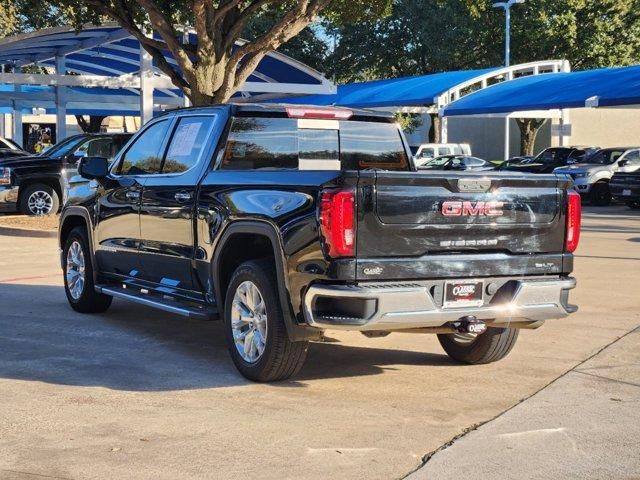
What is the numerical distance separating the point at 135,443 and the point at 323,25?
45.9m

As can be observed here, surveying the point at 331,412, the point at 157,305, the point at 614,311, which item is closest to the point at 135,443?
the point at 331,412

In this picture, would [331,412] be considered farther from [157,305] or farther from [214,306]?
[157,305]

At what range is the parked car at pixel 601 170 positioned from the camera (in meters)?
29.7

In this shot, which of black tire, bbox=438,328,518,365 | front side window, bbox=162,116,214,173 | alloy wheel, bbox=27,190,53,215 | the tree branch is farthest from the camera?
alloy wheel, bbox=27,190,53,215

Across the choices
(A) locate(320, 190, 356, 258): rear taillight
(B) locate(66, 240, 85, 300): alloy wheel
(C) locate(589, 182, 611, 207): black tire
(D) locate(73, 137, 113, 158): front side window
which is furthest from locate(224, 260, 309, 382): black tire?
(C) locate(589, 182, 611, 207): black tire

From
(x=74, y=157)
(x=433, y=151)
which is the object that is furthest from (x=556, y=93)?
(x=74, y=157)

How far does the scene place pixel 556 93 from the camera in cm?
3328

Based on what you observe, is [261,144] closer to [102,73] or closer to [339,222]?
[339,222]

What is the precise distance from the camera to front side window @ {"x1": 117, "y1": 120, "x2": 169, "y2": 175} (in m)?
8.80

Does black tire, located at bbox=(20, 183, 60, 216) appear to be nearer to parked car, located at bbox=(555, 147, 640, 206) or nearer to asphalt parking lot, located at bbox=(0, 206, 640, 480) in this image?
asphalt parking lot, located at bbox=(0, 206, 640, 480)

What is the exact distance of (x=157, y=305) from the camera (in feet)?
27.0

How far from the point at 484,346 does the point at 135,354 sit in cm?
266

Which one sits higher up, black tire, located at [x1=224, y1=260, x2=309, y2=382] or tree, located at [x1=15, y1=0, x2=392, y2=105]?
tree, located at [x1=15, y1=0, x2=392, y2=105]

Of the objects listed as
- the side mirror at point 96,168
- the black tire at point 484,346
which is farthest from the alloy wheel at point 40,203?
the black tire at point 484,346
